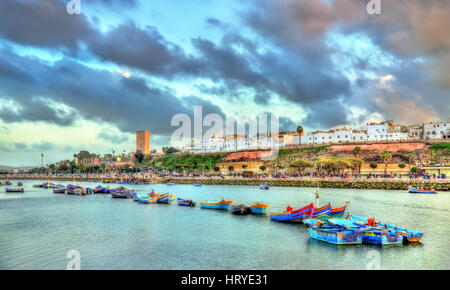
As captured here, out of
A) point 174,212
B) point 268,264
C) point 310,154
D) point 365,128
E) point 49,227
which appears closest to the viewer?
point 268,264

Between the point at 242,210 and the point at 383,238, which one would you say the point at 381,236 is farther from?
the point at 242,210

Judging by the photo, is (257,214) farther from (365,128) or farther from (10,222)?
(365,128)

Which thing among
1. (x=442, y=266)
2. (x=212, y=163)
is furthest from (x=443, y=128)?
(x=442, y=266)

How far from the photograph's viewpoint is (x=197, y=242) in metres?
30.2

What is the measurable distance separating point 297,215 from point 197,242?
12.3m

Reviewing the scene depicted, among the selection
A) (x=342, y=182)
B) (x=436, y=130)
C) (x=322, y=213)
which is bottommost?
(x=322, y=213)

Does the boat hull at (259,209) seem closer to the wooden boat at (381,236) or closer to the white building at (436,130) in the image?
the wooden boat at (381,236)

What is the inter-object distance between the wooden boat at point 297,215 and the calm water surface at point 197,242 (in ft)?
3.53

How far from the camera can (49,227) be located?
3844cm

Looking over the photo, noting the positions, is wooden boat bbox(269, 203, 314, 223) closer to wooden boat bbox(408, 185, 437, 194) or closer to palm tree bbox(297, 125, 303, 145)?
wooden boat bbox(408, 185, 437, 194)

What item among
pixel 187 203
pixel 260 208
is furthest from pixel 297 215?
pixel 187 203

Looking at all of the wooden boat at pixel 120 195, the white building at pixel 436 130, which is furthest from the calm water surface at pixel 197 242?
the white building at pixel 436 130

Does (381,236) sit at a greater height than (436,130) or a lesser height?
lesser
